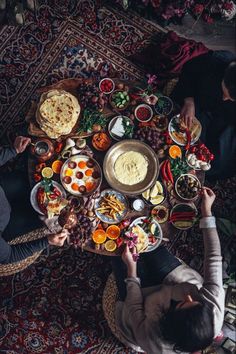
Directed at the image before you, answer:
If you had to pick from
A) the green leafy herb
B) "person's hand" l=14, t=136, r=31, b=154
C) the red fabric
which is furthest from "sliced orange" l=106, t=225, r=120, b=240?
the red fabric

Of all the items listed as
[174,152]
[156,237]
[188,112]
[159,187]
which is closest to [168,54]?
[188,112]

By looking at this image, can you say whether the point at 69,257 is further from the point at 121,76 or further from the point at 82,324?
the point at 121,76

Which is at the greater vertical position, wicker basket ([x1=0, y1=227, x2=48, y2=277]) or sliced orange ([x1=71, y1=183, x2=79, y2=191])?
sliced orange ([x1=71, y1=183, x2=79, y2=191])

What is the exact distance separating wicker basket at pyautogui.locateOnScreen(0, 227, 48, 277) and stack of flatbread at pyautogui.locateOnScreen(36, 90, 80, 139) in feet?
2.72

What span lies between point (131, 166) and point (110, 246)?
0.66 metres

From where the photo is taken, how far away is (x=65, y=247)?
4.16 meters

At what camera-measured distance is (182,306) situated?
2943mm

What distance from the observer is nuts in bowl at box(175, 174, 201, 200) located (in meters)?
3.43

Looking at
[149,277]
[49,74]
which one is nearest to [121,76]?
[49,74]

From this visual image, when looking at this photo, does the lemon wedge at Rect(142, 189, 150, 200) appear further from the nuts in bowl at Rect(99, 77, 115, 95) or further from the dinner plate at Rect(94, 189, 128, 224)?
the nuts in bowl at Rect(99, 77, 115, 95)

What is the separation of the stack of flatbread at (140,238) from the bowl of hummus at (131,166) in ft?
0.93

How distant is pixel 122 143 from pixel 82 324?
6.05 ft

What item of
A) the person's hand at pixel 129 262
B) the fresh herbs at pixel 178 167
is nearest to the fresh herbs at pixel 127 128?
the fresh herbs at pixel 178 167

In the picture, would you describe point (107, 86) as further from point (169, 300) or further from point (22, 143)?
point (169, 300)
